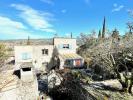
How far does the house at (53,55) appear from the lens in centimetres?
4172

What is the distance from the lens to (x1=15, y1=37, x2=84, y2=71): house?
4172 cm

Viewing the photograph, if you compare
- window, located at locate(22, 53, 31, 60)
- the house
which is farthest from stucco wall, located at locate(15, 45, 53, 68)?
window, located at locate(22, 53, 31, 60)

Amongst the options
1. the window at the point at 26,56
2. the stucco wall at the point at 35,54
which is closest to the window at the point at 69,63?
the stucco wall at the point at 35,54

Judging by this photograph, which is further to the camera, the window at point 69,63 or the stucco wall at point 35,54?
the window at point 69,63

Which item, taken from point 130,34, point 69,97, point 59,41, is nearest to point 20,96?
point 69,97

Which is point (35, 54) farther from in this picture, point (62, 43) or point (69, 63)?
point (69, 63)

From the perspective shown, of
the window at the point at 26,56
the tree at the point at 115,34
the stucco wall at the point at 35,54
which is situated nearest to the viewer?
the tree at the point at 115,34

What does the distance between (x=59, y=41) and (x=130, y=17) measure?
28451 millimetres

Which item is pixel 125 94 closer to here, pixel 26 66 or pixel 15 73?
pixel 26 66

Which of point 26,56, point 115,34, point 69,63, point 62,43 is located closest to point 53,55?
point 62,43

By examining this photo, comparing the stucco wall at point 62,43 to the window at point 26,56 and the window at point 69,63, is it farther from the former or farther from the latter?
the window at point 26,56

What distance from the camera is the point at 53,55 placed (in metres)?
45.3

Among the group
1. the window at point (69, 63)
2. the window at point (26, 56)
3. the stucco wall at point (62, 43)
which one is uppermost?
the stucco wall at point (62, 43)

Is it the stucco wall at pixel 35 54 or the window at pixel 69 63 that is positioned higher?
the stucco wall at pixel 35 54
